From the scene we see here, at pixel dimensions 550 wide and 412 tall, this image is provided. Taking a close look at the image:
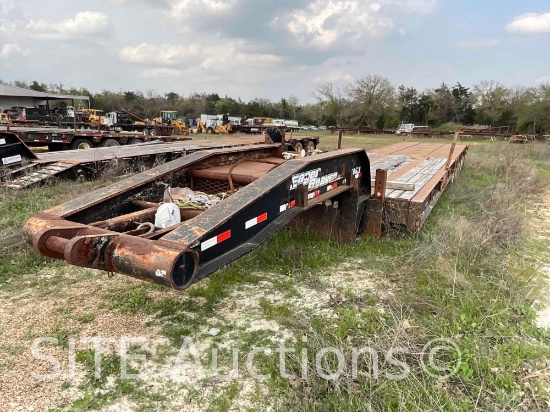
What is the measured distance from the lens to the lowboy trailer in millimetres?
2090

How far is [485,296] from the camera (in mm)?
3201

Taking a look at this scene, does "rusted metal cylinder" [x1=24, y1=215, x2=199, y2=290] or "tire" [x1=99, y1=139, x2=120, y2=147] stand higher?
"rusted metal cylinder" [x1=24, y1=215, x2=199, y2=290]

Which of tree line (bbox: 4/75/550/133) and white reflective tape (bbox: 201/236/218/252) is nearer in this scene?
white reflective tape (bbox: 201/236/218/252)

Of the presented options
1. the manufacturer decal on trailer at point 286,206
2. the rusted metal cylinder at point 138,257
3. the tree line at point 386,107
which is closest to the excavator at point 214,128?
the tree line at point 386,107

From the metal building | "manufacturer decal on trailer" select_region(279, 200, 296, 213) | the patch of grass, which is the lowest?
the patch of grass

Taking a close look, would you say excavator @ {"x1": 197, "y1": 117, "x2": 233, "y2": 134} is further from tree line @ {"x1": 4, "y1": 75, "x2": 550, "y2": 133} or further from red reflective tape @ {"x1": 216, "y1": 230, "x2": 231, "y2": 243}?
red reflective tape @ {"x1": 216, "y1": 230, "x2": 231, "y2": 243}

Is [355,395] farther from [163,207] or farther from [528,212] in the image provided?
[528,212]

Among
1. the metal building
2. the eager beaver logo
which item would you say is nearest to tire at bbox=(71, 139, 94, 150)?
the eager beaver logo

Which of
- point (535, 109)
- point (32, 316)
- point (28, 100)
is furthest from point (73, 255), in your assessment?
point (28, 100)

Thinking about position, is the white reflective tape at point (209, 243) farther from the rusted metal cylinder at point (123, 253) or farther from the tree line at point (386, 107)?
the tree line at point (386, 107)

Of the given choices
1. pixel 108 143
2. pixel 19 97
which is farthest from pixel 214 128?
pixel 19 97

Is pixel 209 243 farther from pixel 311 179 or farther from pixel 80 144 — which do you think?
pixel 80 144

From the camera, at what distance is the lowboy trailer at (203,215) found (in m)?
2.09

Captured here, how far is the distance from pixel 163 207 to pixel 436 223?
406 centimetres
